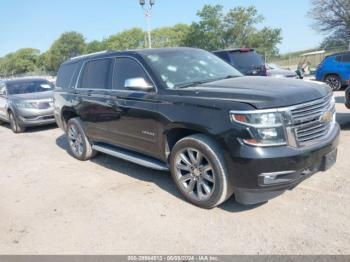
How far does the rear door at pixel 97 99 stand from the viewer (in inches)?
212

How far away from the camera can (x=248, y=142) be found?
136 inches

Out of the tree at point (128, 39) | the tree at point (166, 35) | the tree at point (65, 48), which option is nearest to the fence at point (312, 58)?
the tree at point (166, 35)

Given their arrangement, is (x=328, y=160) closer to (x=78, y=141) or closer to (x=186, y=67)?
Result: (x=186, y=67)

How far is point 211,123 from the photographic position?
370 cm

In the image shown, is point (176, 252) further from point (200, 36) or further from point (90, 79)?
point (200, 36)

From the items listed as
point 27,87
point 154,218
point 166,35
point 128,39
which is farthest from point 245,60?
point 128,39

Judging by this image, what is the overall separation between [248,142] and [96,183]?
2.76m

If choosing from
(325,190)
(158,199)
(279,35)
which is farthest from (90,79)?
(279,35)

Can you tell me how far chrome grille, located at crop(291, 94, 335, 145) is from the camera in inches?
139

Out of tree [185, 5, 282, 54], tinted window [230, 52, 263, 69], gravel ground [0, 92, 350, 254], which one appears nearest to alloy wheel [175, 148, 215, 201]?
gravel ground [0, 92, 350, 254]

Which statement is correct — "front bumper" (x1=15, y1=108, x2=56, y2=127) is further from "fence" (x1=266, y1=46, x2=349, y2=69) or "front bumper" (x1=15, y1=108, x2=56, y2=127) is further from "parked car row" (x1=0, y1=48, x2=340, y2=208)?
"fence" (x1=266, y1=46, x2=349, y2=69)

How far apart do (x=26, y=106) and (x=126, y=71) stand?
20.5 feet

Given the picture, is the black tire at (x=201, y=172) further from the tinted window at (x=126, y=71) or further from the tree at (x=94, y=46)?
the tree at (x=94, y=46)

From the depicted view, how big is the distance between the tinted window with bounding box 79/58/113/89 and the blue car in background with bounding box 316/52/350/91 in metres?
10.8
